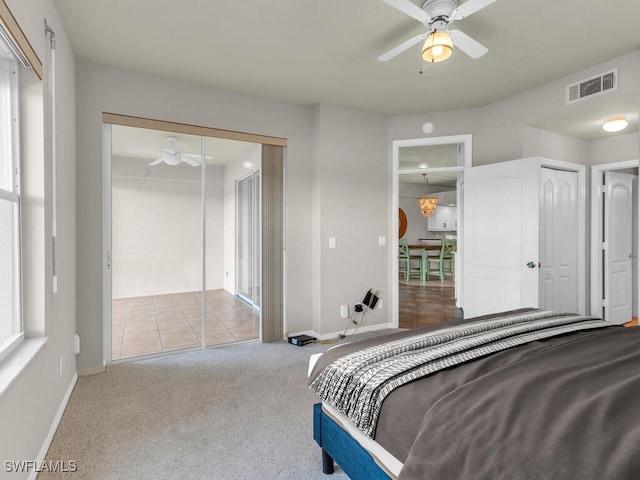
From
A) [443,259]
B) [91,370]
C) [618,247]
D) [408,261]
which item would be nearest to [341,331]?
[91,370]

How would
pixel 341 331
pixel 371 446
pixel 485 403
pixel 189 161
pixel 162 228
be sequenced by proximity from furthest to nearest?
1. pixel 341 331
2. pixel 189 161
3. pixel 162 228
4. pixel 371 446
5. pixel 485 403

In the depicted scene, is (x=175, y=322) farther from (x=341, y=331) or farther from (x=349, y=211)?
(x=349, y=211)

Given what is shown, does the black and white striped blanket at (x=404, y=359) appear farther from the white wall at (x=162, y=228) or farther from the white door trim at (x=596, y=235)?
the white door trim at (x=596, y=235)

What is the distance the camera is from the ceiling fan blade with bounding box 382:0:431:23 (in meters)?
1.93

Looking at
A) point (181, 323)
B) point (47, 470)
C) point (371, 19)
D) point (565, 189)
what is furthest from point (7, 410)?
point (565, 189)

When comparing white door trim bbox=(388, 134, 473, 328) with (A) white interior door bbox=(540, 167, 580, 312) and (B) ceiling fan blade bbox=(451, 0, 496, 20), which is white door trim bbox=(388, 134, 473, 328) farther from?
(B) ceiling fan blade bbox=(451, 0, 496, 20)

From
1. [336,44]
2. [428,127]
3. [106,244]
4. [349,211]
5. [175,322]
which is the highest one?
[336,44]

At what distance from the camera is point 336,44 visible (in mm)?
2842

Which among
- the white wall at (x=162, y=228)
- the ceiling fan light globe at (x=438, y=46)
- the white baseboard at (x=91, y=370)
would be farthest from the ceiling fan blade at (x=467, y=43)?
the white baseboard at (x=91, y=370)

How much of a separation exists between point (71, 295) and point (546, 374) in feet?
10.3

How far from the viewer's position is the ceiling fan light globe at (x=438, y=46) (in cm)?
215

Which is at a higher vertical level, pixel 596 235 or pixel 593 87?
pixel 593 87

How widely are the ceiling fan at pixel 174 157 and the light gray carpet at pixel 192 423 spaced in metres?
1.91

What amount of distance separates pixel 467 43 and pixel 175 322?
3458 millimetres
